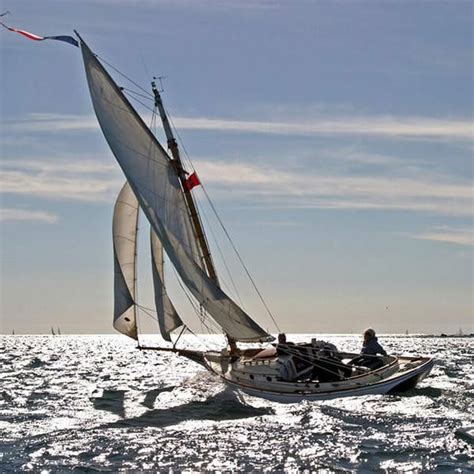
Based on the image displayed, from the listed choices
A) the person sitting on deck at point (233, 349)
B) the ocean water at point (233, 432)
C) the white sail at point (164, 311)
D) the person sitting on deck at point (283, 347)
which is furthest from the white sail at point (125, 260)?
the person sitting on deck at point (283, 347)

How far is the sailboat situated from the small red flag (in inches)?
1.8

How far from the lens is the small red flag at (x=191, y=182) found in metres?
39.6

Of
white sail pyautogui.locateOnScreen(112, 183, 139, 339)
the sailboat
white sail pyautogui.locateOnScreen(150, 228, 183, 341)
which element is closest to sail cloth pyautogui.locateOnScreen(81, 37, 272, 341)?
the sailboat

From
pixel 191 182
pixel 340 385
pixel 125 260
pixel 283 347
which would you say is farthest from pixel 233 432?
pixel 125 260

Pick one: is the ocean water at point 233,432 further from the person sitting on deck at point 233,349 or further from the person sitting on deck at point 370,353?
the person sitting on deck at point 370,353

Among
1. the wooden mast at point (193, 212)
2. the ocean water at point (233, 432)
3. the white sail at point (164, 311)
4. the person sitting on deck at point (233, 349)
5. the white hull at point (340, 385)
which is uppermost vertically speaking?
the wooden mast at point (193, 212)

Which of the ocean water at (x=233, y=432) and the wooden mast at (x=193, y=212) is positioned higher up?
the wooden mast at (x=193, y=212)

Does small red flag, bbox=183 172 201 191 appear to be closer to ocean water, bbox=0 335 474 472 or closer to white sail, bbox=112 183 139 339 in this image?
white sail, bbox=112 183 139 339

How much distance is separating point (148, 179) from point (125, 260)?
636cm

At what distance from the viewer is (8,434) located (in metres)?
27.2

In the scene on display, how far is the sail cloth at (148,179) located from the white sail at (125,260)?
5247mm

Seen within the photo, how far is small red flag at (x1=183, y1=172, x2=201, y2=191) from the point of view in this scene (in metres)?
39.6

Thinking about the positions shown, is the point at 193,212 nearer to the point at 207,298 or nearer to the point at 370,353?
the point at 207,298

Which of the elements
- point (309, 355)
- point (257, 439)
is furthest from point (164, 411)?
point (257, 439)
